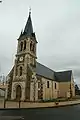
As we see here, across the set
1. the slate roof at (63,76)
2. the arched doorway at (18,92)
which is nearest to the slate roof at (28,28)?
the arched doorway at (18,92)

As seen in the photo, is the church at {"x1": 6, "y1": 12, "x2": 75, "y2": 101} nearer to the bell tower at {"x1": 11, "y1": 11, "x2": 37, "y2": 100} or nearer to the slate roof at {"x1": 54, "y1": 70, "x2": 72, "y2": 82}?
the bell tower at {"x1": 11, "y1": 11, "x2": 37, "y2": 100}

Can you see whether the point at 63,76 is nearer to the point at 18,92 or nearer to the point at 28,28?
the point at 18,92

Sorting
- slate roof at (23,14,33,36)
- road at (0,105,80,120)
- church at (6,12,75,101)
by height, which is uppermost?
slate roof at (23,14,33,36)

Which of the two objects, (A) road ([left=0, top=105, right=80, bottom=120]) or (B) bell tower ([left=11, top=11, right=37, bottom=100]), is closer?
(A) road ([left=0, top=105, right=80, bottom=120])

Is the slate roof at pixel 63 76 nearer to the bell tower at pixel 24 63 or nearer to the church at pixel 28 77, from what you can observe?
the church at pixel 28 77

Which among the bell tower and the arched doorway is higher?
the bell tower

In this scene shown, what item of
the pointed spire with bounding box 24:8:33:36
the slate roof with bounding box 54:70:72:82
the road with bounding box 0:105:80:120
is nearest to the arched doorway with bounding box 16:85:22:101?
the pointed spire with bounding box 24:8:33:36

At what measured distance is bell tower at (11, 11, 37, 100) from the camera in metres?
31.0

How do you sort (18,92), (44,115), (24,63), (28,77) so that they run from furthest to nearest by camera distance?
(24,63)
(18,92)
(28,77)
(44,115)

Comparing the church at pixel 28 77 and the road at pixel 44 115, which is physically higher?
the church at pixel 28 77

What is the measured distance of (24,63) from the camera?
3244 centimetres

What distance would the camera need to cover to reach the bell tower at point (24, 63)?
31.0m

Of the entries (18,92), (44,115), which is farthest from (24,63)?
(44,115)

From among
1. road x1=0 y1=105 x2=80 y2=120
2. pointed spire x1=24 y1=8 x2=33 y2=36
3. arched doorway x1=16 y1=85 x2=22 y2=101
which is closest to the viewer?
road x1=0 y1=105 x2=80 y2=120
